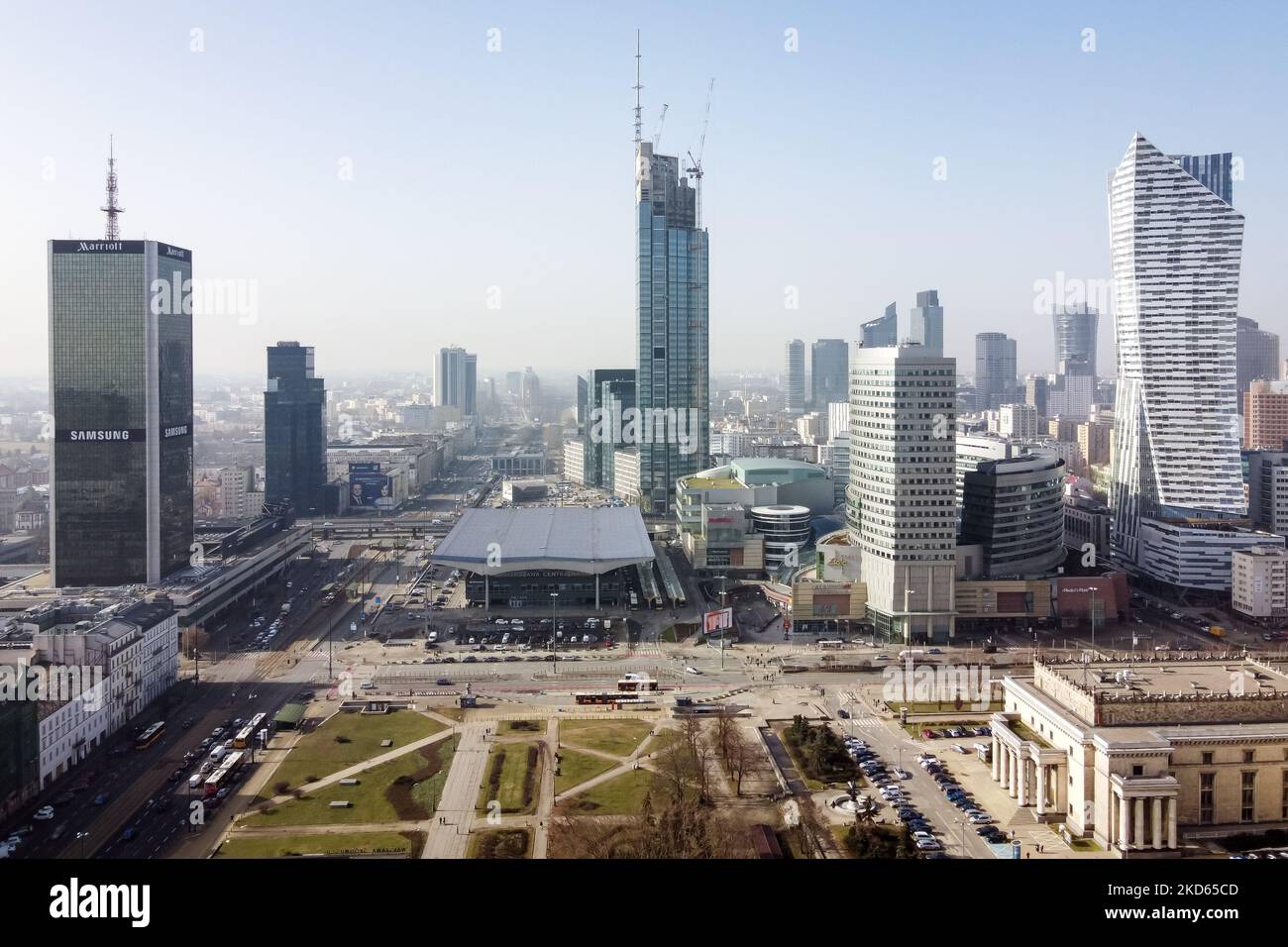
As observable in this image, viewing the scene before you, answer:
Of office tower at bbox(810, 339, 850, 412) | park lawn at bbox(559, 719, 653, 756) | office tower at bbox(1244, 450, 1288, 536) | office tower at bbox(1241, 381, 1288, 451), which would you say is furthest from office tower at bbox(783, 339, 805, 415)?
park lawn at bbox(559, 719, 653, 756)

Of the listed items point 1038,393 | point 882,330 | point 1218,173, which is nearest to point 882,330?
point 882,330

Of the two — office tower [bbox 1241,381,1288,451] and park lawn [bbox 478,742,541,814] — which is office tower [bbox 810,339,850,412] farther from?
park lawn [bbox 478,742,541,814]

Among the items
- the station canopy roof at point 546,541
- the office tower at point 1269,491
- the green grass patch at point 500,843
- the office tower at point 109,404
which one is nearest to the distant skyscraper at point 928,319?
the office tower at point 1269,491

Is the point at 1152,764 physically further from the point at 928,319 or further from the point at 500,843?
the point at 928,319

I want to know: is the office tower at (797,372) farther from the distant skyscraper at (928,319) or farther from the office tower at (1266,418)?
the office tower at (1266,418)

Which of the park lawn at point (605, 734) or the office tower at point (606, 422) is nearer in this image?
the park lawn at point (605, 734)
